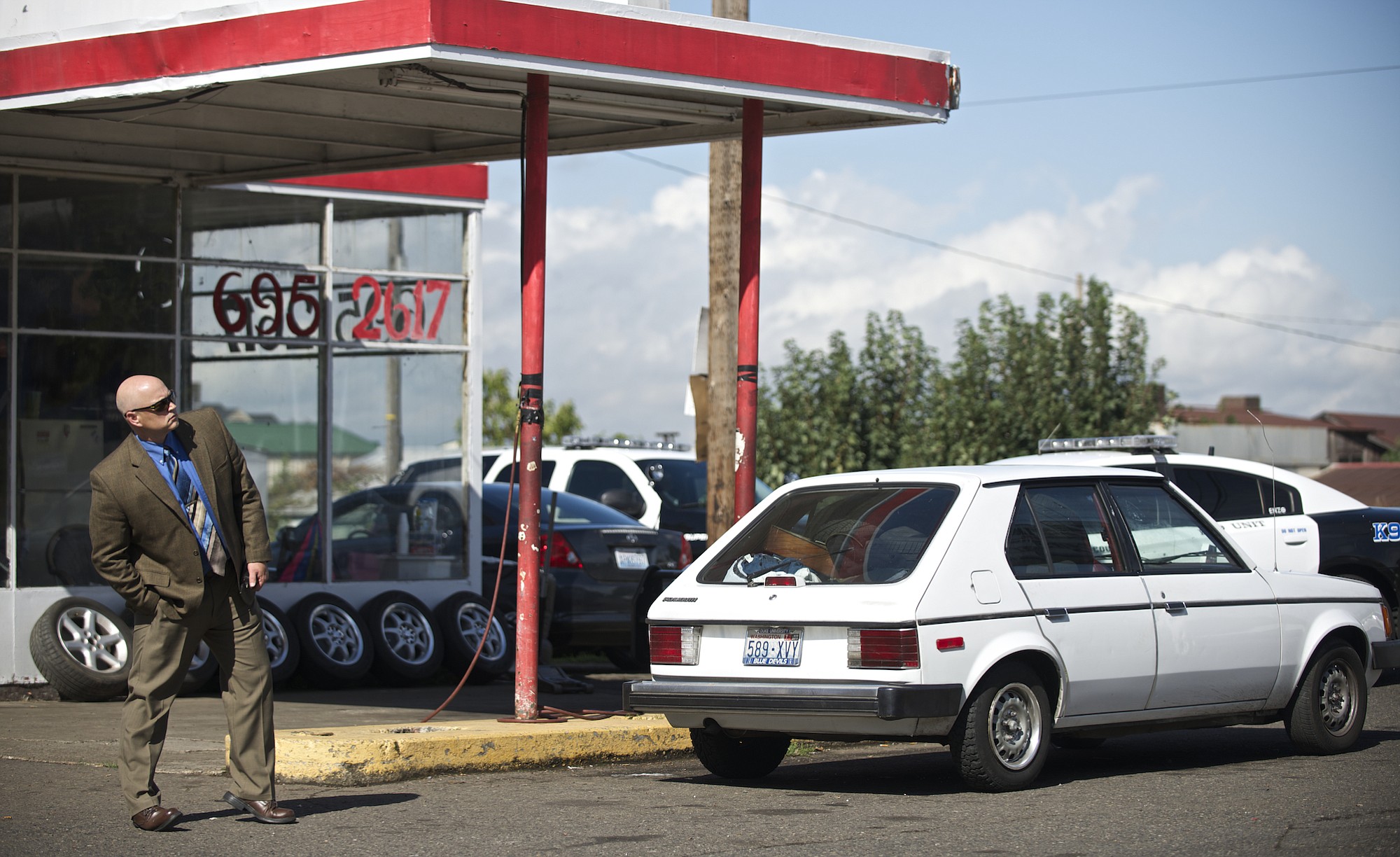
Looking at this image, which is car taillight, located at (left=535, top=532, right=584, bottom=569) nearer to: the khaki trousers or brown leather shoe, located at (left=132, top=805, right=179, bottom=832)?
the khaki trousers

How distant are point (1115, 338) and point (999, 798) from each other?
110ft

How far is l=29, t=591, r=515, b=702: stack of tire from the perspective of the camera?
37.0 feet

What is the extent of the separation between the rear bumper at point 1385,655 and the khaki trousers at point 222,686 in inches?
225

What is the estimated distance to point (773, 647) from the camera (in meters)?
7.25

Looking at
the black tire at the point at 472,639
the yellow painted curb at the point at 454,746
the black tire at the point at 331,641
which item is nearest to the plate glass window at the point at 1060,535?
the yellow painted curb at the point at 454,746

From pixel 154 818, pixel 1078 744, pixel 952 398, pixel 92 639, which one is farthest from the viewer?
pixel 952 398

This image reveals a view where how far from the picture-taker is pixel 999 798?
708 centimetres

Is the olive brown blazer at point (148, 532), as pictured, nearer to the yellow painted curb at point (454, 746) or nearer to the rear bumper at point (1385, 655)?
the yellow painted curb at point (454, 746)

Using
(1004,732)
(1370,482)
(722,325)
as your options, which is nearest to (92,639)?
(722,325)

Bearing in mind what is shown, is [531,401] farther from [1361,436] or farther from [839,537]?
[1361,436]

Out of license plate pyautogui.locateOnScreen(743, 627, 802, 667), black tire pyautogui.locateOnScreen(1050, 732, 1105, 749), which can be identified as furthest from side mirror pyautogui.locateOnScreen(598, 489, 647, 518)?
license plate pyautogui.locateOnScreen(743, 627, 802, 667)

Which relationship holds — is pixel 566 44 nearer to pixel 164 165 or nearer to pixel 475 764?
pixel 475 764

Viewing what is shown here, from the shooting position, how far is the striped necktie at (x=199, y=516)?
6531 mm

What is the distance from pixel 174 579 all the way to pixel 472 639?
683 centimetres
